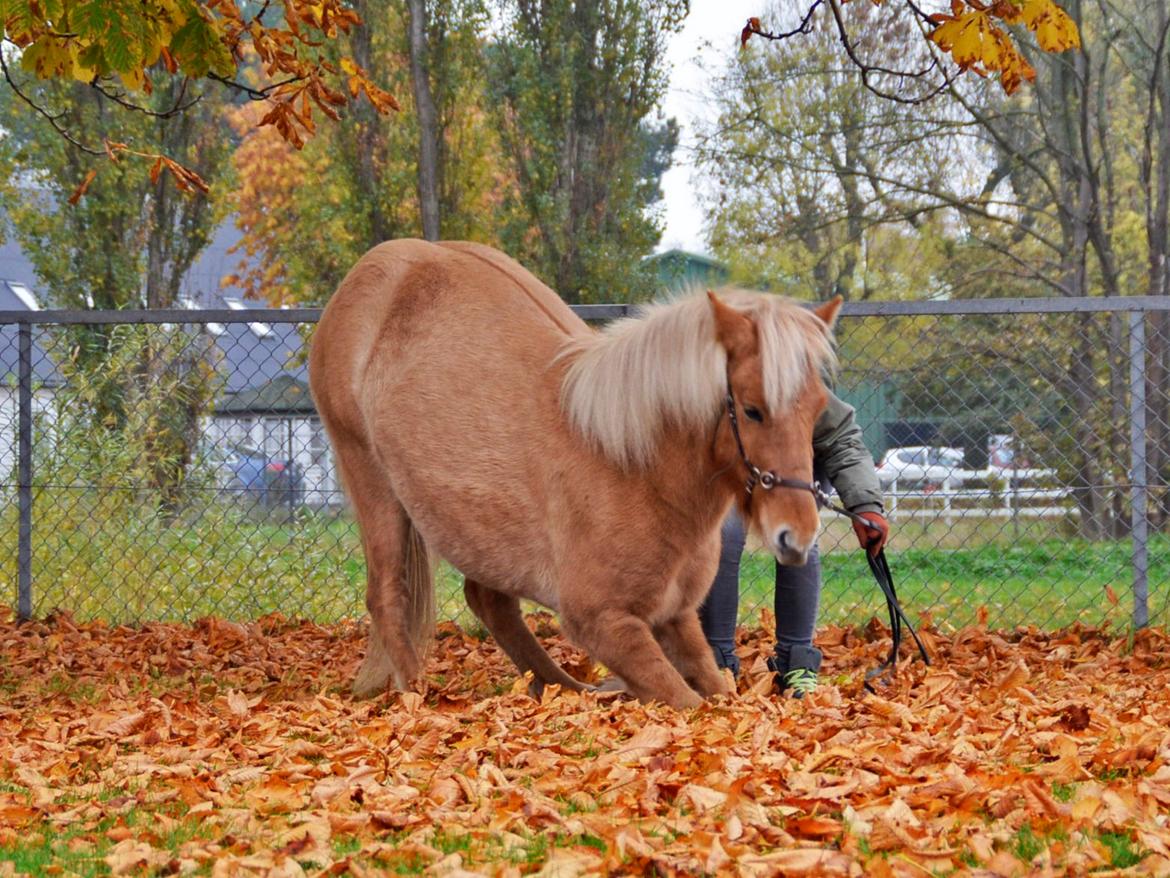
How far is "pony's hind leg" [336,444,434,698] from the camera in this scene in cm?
557

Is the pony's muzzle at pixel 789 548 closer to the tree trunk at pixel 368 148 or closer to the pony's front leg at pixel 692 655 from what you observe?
the pony's front leg at pixel 692 655

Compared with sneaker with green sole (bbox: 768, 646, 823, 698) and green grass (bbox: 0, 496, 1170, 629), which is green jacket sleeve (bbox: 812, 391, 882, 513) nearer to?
sneaker with green sole (bbox: 768, 646, 823, 698)

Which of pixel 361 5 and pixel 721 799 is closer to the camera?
pixel 721 799

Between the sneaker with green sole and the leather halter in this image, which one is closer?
the leather halter

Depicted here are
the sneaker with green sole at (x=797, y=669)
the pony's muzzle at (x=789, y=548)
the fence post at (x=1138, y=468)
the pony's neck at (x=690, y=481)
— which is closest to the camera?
the pony's muzzle at (x=789, y=548)

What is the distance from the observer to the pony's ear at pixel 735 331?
4.36 meters

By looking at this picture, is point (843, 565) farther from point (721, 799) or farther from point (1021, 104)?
point (1021, 104)

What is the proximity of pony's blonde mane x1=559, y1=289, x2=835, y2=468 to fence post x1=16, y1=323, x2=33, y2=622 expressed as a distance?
3.99 m

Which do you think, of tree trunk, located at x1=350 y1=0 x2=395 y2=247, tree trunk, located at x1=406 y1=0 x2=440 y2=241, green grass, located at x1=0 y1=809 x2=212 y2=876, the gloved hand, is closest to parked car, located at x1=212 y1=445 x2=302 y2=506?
the gloved hand

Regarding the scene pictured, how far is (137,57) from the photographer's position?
14.8 ft

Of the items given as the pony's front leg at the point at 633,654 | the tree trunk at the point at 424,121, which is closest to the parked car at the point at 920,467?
the pony's front leg at the point at 633,654

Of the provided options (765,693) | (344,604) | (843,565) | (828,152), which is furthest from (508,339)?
(828,152)

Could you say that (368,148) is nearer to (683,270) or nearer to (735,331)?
(683,270)

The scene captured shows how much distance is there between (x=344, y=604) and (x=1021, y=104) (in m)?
13.9
